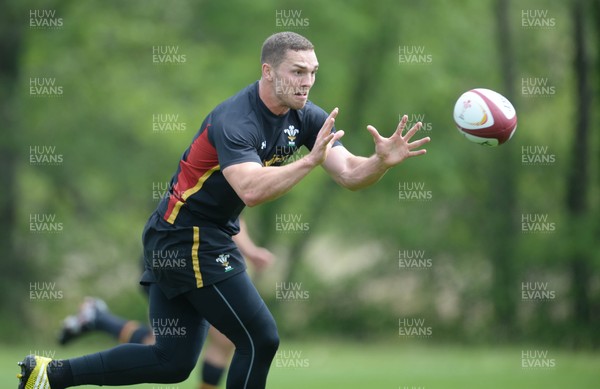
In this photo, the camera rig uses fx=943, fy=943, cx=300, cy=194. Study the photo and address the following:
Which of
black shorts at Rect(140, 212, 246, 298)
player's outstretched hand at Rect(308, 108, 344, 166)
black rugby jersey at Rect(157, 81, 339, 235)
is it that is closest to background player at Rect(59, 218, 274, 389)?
black shorts at Rect(140, 212, 246, 298)

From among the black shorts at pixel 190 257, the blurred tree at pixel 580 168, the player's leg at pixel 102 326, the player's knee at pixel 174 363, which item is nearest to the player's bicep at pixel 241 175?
the black shorts at pixel 190 257

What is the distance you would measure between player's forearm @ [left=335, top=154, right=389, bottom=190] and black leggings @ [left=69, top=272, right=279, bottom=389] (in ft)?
2.79

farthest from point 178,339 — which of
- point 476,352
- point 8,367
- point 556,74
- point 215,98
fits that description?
point 556,74

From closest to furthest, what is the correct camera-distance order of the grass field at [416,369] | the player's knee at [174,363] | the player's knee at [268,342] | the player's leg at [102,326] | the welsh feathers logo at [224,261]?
1. the player's knee at [268,342]
2. the welsh feathers logo at [224,261]
3. the player's knee at [174,363]
4. the player's leg at [102,326]
5. the grass field at [416,369]

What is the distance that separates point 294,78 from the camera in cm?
548

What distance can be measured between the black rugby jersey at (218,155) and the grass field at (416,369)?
9.60 ft

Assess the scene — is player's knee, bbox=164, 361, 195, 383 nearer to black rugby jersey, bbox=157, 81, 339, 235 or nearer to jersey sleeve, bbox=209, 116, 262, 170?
black rugby jersey, bbox=157, 81, 339, 235

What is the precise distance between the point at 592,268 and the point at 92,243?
369 inches

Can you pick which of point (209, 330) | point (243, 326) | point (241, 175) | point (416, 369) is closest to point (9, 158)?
point (416, 369)

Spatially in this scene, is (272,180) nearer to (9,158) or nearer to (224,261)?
(224,261)

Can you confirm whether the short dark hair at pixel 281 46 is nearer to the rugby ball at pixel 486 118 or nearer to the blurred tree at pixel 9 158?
the rugby ball at pixel 486 118

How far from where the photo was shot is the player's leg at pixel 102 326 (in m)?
8.71

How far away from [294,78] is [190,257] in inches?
47.5

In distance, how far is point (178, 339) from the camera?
18.5 ft
